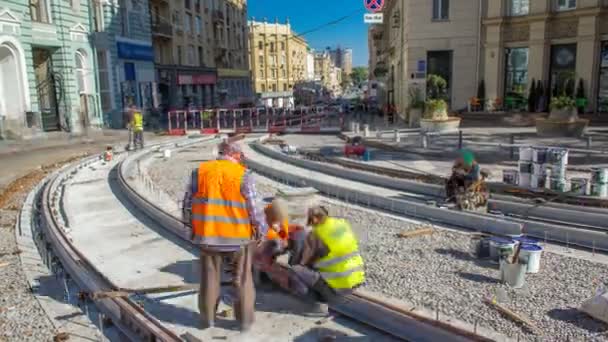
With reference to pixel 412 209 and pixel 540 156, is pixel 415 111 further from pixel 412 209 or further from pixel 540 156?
pixel 412 209

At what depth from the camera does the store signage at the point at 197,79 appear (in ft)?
135

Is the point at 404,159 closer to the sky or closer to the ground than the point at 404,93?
closer to the ground

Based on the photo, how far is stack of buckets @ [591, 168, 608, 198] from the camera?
8711 mm

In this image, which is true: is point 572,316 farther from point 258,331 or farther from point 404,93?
point 404,93

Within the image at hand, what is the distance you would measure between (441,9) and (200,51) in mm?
28668

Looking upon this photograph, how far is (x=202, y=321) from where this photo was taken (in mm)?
4656

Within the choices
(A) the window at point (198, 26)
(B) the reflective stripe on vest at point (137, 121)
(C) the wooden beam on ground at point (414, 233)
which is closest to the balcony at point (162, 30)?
(A) the window at point (198, 26)

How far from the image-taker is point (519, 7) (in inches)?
909

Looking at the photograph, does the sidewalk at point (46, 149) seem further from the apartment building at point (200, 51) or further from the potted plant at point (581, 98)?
the potted plant at point (581, 98)

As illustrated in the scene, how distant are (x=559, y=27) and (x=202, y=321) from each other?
73.2 feet

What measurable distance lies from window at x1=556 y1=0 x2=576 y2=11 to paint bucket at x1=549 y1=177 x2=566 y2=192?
1580 centimetres

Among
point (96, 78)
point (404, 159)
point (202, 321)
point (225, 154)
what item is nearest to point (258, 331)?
point (202, 321)

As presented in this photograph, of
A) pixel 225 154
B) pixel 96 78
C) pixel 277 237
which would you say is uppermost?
pixel 96 78

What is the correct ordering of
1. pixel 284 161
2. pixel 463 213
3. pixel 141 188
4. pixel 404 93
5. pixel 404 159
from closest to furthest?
1. pixel 463 213
2. pixel 141 188
3. pixel 404 159
4. pixel 284 161
5. pixel 404 93
